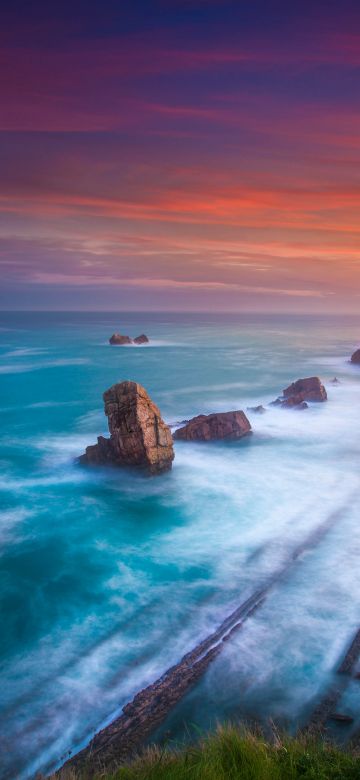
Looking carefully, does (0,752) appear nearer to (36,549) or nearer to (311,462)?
(36,549)

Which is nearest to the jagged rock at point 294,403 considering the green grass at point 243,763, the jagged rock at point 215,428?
the jagged rock at point 215,428

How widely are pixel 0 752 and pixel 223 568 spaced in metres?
8.27

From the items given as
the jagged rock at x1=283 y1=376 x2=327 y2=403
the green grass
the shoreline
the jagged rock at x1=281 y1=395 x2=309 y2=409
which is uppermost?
the jagged rock at x1=283 y1=376 x2=327 y2=403

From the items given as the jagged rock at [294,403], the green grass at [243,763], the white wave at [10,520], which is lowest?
the green grass at [243,763]

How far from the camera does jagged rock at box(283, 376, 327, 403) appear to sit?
38938 millimetres

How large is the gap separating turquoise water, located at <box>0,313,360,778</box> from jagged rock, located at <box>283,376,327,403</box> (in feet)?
10.5

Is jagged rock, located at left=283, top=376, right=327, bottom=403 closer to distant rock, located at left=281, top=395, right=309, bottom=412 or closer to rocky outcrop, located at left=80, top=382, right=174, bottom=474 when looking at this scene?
distant rock, located at left=281, top=395, right=309, bottom=412

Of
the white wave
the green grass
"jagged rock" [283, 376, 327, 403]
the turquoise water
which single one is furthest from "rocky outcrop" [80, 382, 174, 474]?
"jagged rock" [283, 376, 327, 403]

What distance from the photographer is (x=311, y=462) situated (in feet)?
86.7

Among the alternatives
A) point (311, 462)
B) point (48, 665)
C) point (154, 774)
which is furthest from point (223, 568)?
point (311, 462)

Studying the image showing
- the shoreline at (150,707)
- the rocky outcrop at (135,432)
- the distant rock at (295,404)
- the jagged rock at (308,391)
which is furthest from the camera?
the jagged rock at (308,391)

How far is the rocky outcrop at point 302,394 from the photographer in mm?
37156

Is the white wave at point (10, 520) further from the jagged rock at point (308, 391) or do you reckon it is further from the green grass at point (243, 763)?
the jagged rock at point (308, 391)

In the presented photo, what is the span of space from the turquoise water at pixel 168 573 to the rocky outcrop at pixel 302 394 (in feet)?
6.59
